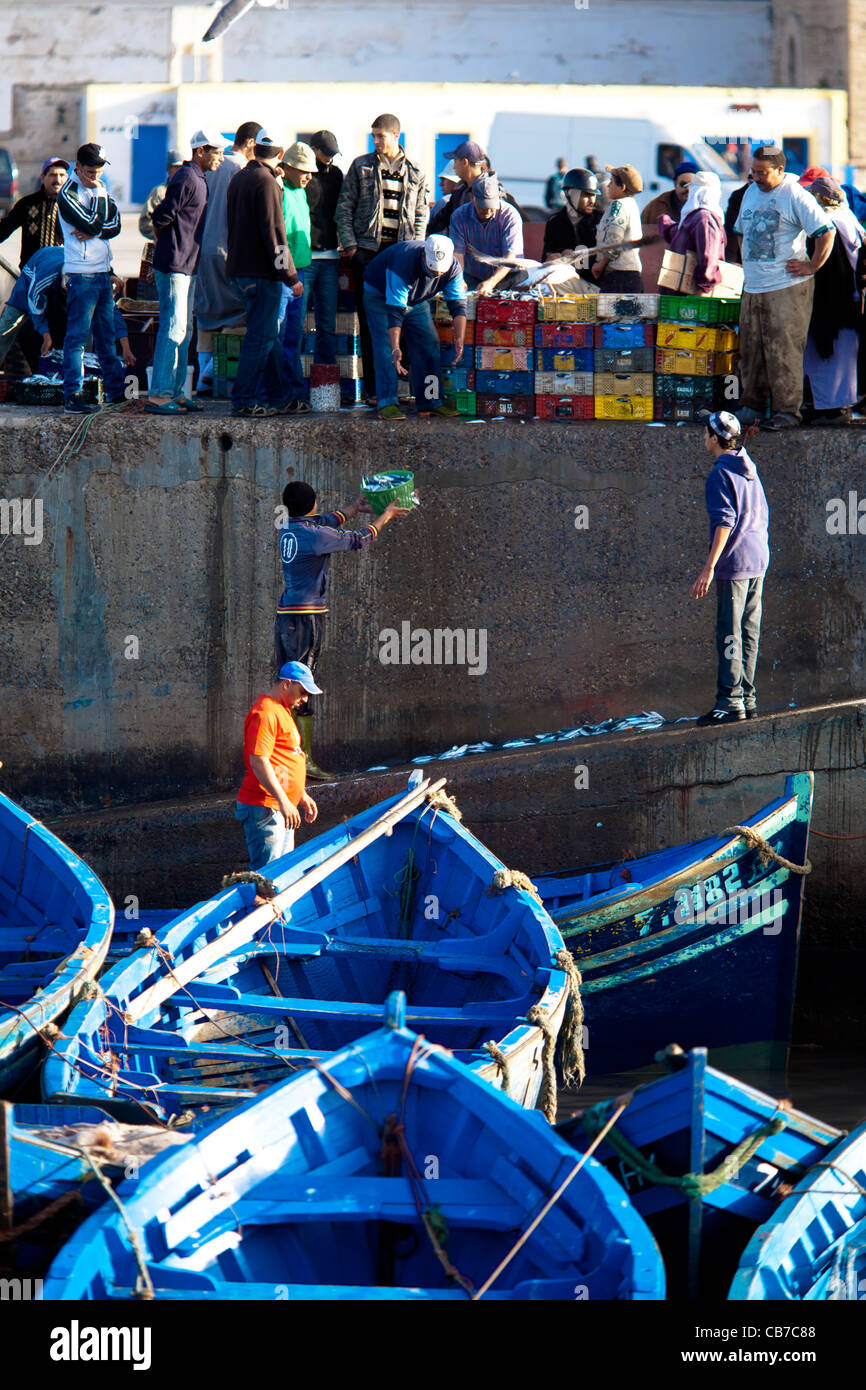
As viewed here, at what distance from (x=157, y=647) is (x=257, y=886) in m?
2.74

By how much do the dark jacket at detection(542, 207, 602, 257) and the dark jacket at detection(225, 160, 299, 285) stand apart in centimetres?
276

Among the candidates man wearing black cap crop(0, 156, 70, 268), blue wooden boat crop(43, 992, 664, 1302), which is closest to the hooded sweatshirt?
blue wooden boat crop(43, 992, 664, 1302)

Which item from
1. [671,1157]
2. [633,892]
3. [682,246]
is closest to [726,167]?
[682,246]

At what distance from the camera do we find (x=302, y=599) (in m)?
10.3

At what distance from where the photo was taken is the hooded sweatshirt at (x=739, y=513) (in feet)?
32.2

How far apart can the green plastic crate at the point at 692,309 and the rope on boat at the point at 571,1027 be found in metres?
4.89

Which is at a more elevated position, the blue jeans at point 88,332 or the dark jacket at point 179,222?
the dark jacket at point 179,222

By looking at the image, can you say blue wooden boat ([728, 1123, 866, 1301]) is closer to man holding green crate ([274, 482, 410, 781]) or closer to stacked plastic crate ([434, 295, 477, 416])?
man holding green crate ([274, 482, 410, 781])

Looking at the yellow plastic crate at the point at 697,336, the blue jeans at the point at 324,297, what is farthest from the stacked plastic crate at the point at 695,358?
the blue jeans at the point at 324,297

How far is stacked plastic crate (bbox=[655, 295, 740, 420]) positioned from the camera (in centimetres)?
1114

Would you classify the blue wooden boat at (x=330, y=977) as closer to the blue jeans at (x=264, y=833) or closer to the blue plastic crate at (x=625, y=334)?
the blue jeans at (x=264, y=833)

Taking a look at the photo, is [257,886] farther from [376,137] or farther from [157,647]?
[376,137]

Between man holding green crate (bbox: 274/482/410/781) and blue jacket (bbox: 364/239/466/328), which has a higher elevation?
blue jacket (bbox: 364/239/466/328)

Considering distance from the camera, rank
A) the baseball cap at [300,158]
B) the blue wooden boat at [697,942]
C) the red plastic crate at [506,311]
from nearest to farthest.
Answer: the blue wooden boat at [697,942] → the red plastic crate at [506,311] → the baseball cap at [300,158]
